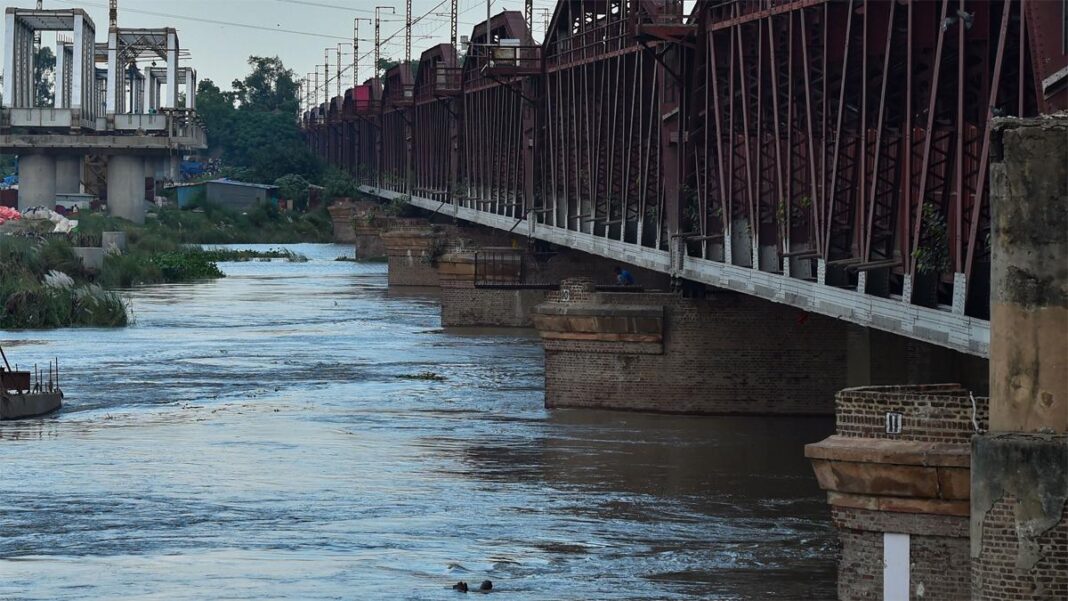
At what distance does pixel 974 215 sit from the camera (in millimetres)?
20594

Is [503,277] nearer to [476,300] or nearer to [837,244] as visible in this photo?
[476,300]

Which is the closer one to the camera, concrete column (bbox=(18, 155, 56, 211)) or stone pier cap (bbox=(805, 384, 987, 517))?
stone pier cap (bbox=(805, 384, 987, 517))

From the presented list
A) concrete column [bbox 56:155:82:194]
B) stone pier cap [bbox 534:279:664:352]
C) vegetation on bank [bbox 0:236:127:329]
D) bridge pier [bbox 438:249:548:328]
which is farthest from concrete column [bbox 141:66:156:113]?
stone pier cap [bbox 534:279:664:352]

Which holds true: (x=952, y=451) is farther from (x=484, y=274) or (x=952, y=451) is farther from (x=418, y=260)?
(x=418, y=260)

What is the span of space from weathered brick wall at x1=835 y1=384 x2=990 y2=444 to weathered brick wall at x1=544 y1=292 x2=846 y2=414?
60.2 feet

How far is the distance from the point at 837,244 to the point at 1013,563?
1331cm

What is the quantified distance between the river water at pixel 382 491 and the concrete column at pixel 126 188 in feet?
205

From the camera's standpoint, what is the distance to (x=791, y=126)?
30.1m

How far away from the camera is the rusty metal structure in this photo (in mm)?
22141

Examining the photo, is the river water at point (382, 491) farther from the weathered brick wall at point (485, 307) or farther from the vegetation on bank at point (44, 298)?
the weathered brick wall at point (485, 307)

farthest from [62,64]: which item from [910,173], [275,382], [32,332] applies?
[910,173]

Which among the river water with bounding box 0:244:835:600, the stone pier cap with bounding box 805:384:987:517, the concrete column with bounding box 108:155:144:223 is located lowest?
the river water with bounding box 0:244:835:600

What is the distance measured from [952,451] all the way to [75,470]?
55.0 feet

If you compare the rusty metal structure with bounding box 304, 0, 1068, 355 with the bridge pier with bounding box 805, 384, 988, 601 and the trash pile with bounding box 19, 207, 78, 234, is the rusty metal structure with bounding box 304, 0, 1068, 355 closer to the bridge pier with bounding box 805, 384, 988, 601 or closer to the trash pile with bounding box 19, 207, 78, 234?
the bridge pier with bounding box 805, 384, 988, 601
